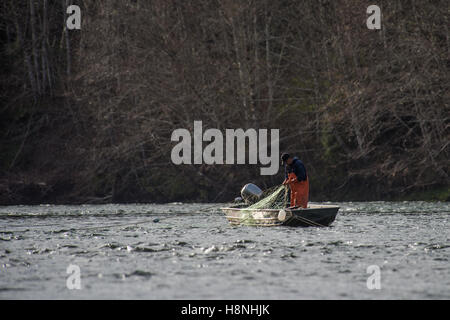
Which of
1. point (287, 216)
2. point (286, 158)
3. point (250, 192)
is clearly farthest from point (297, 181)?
point (250, 192)

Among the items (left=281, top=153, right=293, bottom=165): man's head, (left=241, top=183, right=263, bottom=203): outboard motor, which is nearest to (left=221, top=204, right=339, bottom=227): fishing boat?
(left=241, top=183, right=263, bottom=203): outboard motor

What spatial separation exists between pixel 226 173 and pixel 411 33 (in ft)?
Result: 29.3

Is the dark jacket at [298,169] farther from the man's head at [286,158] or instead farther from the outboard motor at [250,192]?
the outboard motor at [250,192]

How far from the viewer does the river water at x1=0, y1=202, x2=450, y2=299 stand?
42.2 ft

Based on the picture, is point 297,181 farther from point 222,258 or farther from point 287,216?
point 222,258

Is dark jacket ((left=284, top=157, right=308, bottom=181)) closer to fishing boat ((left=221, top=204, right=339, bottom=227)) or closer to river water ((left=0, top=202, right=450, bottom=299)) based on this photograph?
fishing boat ((left=221, top=204, right=339, bottom=227))

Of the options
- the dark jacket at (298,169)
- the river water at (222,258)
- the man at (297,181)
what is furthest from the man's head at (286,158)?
the river water at (222,258)

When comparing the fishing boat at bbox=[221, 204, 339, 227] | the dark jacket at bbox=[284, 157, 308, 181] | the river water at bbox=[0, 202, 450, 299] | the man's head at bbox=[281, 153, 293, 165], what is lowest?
the river water at bbox=[0, 202, 450, 299]

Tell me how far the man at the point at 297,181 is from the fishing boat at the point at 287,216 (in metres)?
0.32

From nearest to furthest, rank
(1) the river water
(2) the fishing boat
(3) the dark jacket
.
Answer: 1. (1) the river water
2. (3) the dark jacket
3. (2) the fishing boat

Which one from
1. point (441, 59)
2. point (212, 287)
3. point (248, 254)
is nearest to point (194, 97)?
point (441, 59)

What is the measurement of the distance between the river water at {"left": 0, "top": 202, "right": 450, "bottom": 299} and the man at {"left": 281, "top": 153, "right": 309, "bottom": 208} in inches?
30.9
